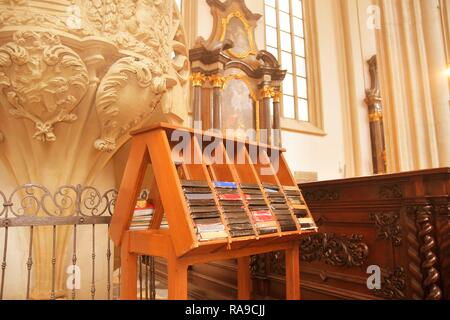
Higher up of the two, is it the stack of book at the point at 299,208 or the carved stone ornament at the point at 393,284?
the stack of book at the point at 299,208

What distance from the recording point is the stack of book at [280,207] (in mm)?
1895

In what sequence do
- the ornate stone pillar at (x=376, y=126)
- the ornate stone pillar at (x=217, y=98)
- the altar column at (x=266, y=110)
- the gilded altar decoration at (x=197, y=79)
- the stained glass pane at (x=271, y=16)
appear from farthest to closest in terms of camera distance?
1. the ornate stone pillar at (x=376, y=126)
2. the stained glass pane at (x=271, y=16)
3. the altar column at (x=266, y=110)
4. the gilded altar decoration at (x=197, y=79)
5. the ornate stone pillar at (x=217, y=98)

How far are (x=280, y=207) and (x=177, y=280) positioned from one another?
0.77 meters

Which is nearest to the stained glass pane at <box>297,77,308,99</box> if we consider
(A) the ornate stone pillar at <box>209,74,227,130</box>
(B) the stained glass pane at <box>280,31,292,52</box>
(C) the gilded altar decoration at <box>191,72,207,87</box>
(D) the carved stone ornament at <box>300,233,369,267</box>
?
(B) the stained glass pane at <box>280,31,292,52</box>

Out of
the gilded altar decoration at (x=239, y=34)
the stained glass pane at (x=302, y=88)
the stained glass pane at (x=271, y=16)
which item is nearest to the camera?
the gilded altar decoration at (x=239, y=34)

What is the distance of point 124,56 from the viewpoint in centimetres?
229

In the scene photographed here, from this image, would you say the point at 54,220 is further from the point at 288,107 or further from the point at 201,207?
the point at 288,107

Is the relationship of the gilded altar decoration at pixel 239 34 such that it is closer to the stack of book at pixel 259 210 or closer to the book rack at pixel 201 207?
the book rack at pixel 201 207

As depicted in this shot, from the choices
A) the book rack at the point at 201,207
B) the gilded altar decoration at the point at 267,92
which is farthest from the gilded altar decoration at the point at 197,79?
the book rack at the point at 201,207

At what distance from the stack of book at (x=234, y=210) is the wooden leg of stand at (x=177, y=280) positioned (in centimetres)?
29

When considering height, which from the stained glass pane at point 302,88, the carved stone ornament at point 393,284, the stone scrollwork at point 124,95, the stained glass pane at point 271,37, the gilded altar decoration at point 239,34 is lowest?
the carved stone ornament at point 393,284

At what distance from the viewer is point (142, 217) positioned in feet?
6.15

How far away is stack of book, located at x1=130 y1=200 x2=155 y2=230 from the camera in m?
1.86
